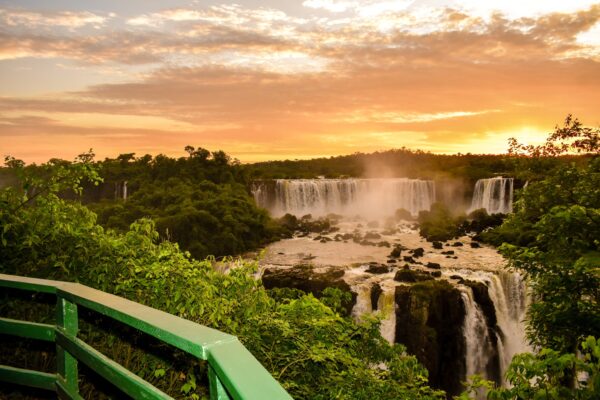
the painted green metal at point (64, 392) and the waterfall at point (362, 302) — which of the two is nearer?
the painted green metal at point (64, 392)

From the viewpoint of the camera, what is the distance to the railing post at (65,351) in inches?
96.0

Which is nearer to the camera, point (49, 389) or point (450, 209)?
point (49, 389)

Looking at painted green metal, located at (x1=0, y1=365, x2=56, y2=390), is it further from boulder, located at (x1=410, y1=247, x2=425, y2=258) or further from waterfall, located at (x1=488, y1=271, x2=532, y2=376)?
boulder, located at (x1=410, y1=247, x2=425, y2=258)

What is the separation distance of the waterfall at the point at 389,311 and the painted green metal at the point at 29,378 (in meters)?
21.2

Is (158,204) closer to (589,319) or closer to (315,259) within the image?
(315,259)

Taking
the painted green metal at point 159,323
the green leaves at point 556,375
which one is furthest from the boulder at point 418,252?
the painted green metal at point 159,323

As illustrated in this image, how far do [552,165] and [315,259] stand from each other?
19.3 meters

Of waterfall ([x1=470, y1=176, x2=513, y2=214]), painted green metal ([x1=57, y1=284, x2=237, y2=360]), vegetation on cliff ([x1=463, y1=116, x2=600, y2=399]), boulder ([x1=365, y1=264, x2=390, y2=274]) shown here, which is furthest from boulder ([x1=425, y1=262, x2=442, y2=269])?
painted green metal ([x1=57, y1=284, x2=237, y2=360])

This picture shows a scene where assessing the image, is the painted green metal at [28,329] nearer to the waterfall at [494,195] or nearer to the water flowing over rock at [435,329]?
the water flowing over rock at [435,329]

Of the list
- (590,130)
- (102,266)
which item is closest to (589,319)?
(590,130)

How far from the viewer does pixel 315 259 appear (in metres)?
32.6

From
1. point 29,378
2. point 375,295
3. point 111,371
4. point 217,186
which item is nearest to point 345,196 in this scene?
point 217,186

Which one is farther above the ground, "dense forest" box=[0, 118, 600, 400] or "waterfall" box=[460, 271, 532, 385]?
"dense forest" box=[0, 118, 600, 400]

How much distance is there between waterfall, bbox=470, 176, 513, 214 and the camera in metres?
46.0
